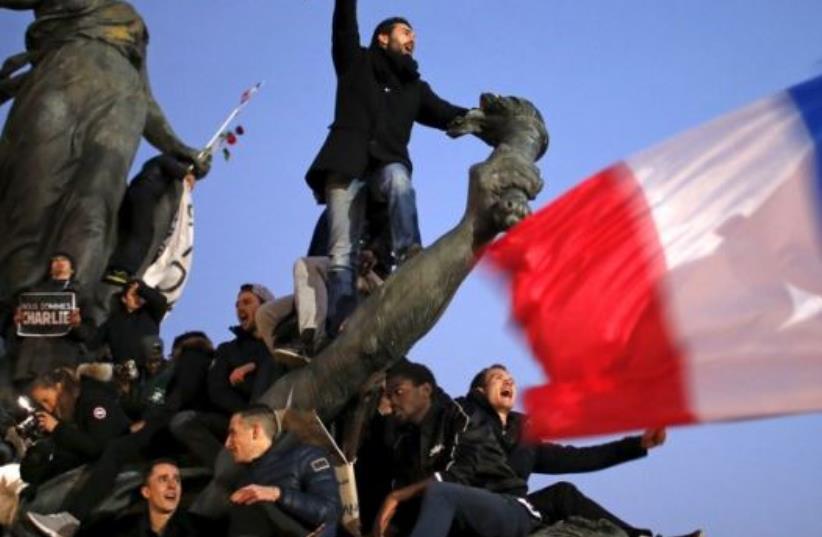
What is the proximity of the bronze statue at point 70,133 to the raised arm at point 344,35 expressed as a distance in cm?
670

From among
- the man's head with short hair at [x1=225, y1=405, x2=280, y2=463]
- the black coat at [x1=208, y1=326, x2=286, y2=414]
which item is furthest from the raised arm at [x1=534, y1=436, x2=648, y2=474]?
the black coat at [x1=208, y1=326, x2=286, y2=414]

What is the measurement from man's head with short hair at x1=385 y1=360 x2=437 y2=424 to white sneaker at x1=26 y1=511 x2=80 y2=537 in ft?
8.07

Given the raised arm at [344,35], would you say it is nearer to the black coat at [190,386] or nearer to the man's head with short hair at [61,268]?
the black coat at [190,386]

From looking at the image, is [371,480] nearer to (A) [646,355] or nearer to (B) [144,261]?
(A) [646,355]

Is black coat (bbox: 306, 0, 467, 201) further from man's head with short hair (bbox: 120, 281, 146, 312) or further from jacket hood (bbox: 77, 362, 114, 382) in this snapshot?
man's head with short hair (bbox: 120, 281, 146, 312)

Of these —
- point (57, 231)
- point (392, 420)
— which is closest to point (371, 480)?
point (392, 420)

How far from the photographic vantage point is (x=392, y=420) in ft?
33.9

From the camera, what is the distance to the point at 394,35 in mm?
11891

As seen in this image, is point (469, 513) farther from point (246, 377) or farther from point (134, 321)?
point (134, 321)

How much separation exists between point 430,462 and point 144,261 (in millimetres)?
9501

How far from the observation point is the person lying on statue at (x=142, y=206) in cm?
1833

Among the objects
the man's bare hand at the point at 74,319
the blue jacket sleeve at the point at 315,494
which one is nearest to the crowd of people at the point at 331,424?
the blue jacket sleeve at the point at 315,494

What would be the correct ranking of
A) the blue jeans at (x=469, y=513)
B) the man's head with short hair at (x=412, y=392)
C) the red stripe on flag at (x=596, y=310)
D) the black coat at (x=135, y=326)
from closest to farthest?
the red stripe on flag at (x=596, y=310), the blue jeans at (x=469, y=513), the man's head with short hair at (x=412, y=392), the black coat at (x=135, y=326)

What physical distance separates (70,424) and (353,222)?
2458mm
